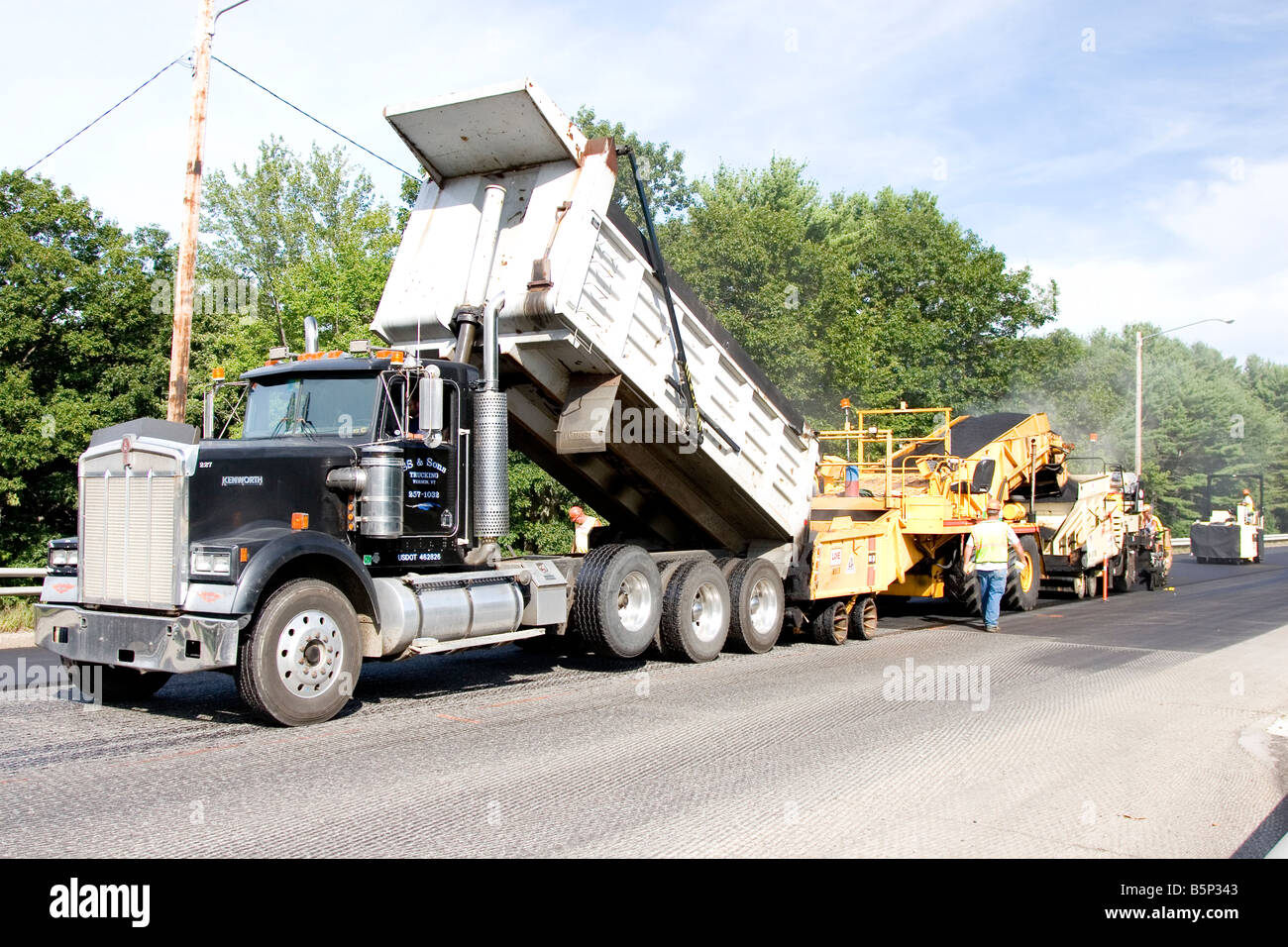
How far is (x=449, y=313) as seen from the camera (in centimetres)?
911

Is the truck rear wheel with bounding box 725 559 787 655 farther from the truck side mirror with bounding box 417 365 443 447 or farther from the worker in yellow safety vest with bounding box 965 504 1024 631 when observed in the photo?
the truck side mirror with bounding box 417 365 443 447

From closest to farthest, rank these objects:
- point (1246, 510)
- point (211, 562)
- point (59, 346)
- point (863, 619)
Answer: point (211, 562), point (863, 619), point (59, 346), point (1246, 510)

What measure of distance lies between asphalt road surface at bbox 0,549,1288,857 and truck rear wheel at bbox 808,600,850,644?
170cm

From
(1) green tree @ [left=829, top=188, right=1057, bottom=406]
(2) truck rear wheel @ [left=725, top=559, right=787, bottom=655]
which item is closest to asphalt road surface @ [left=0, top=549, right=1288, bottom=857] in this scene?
(2) truck rear wheel @ [left=725, top=559, right=787, bottom=655]

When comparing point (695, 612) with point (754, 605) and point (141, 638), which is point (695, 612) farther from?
point (141, 638)

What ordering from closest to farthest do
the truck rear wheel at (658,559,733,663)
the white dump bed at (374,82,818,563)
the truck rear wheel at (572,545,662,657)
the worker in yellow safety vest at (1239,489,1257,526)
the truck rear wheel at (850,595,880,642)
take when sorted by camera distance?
the white dump bed at (374,82,818,563) < the truck rear wheel at (572,545,662,657) < the truck rear wheel at (658,559,733,663) < the truck rear wheel at (850,595,880,642) < the worker in yellow safety vest at (1239,489,1257,526)

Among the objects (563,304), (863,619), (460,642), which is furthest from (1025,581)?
(460,642)

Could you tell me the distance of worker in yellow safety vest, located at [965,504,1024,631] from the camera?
44.4 feet

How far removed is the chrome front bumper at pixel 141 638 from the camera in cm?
663

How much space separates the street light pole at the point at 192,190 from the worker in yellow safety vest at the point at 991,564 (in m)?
10.3

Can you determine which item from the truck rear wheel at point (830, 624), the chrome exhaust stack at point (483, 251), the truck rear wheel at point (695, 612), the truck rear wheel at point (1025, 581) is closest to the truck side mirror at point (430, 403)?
the chrome exhaust stack at point (483, 251)

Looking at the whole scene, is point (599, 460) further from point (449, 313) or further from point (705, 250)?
point (705, 250)

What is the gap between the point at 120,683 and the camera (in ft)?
26.2

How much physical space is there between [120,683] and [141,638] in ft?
4.24
